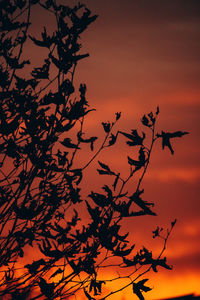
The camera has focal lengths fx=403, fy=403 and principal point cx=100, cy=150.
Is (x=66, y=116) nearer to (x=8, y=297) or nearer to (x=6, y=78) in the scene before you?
(x=6, y=78)

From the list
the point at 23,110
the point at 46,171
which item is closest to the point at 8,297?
the point at 46,171


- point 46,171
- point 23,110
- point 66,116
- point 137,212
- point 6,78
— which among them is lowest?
point 137,212

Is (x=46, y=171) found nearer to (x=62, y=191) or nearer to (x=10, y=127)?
(x=62, y=191)

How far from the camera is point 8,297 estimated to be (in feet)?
16.3

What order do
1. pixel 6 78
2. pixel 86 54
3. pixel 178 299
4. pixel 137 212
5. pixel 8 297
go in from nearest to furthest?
pixel 137 212
pixel 86 54
pixel 8 297
pixel 6 78
pixel 178 299

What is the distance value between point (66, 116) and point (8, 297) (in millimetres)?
2344

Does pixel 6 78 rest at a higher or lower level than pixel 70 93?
higher

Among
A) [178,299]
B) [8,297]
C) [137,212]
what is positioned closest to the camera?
[137,212]

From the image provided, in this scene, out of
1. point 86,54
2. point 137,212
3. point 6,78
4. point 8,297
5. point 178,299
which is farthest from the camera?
point 178,299

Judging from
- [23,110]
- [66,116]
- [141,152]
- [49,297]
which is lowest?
[49,297]

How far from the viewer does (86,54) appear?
4648mm

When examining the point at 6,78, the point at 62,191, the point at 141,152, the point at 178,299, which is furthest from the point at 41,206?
the point at 178,299

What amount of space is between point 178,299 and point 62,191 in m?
20.0

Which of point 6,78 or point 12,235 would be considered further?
point 6,78
